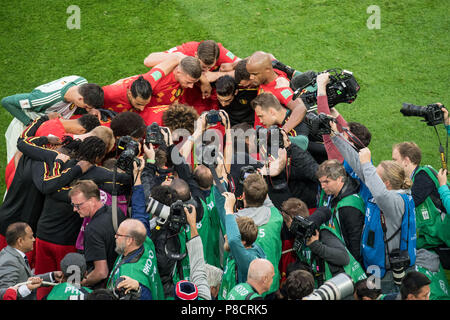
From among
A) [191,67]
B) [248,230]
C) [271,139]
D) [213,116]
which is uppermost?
[191,67]

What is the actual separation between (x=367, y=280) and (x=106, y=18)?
533 centimetres

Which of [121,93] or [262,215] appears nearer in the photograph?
[262,215]

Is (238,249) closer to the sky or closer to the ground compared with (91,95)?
closer to the ground

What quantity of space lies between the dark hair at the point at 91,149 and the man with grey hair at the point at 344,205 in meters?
1.67

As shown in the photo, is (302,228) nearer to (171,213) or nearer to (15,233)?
(171,213)

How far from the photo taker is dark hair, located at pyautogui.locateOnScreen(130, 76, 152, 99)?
5117mm

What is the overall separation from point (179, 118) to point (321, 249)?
181cm

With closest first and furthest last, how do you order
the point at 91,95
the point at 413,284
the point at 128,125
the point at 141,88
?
the point at 413,284, the point at 128,125, the point at 91,95, the point at 141,88

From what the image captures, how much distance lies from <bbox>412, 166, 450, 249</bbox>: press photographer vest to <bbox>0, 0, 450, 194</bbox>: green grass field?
2004 mm

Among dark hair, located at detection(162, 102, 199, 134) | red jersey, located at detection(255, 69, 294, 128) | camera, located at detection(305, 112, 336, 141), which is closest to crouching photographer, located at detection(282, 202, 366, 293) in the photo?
camera, located at detection(305, 112, 336, 141)

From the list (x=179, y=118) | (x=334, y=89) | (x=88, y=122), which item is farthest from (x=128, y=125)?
(x=334, y=89)

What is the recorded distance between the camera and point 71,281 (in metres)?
3.56
